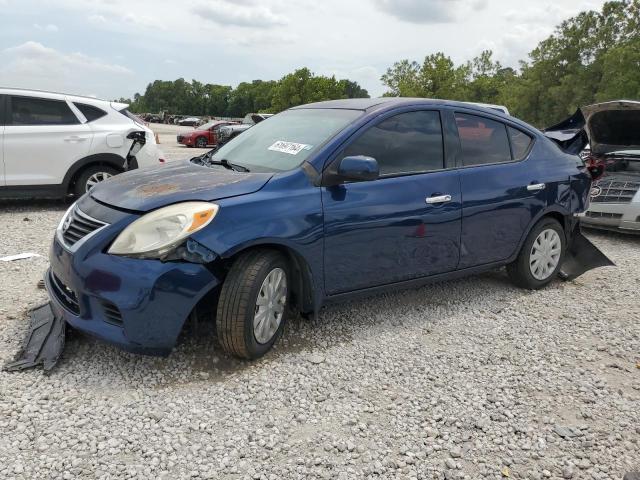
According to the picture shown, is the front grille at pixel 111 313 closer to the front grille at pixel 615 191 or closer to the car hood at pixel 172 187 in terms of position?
the car hood at pixel 172 187

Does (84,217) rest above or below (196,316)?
above

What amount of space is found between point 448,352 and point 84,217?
8.12 feet

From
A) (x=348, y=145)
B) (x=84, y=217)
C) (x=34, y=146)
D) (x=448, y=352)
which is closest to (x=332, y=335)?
(x=448, y=352)

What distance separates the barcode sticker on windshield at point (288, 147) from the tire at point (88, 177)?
4659 mm

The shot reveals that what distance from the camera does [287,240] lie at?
333 cm

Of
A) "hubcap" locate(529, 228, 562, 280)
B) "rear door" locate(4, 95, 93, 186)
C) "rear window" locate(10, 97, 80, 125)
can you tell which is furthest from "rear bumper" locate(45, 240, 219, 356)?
"rear window" locate(10, 97, 80, 125)

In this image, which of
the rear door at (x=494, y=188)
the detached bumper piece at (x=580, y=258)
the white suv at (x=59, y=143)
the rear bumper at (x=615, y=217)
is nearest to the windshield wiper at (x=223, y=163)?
the rear door at (x=494, y=188)

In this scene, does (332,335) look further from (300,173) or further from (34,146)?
(34,146)

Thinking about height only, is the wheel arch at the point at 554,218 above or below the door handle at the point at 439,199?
below

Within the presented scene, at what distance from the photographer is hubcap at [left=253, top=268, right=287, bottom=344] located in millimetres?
3307

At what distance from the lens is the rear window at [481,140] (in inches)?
175

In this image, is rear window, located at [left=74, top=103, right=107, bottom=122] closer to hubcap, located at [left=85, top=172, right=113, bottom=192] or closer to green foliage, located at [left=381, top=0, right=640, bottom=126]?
hubcap, located at [left=85, top=172, right=113, bottom=192]

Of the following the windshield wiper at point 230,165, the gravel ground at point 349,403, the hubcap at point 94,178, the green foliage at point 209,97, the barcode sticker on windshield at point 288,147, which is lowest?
the gravel ground at point 349,403

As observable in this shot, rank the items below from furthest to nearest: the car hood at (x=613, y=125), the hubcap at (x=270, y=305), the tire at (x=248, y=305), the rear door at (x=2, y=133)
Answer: the car hood at (x=613, y=125)
the rear door at (x=2, y=133)
the hubcap at (x=270, y=305)
the tire at (x=248, y=305)
